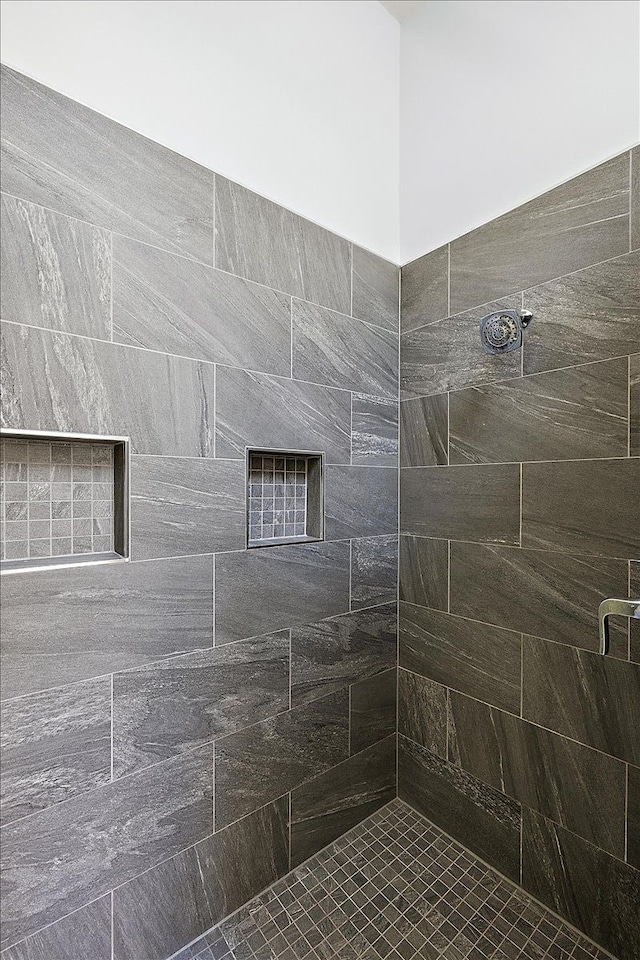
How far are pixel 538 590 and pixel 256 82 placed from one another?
5.14ft

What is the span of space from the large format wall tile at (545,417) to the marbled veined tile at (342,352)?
0.87ft

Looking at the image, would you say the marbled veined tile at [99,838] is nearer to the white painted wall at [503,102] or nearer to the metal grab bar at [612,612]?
the metal grab bar at [612,612]

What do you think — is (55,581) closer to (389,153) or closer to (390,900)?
(390,900)

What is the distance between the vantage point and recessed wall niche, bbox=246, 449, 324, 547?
1386 millimetres

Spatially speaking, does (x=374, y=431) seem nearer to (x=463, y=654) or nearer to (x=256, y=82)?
(x=463, y=654)

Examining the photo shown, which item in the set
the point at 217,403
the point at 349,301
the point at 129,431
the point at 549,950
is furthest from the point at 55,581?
the point at 549,950

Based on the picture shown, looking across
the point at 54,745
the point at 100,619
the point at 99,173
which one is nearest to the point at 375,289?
the point at 99,173

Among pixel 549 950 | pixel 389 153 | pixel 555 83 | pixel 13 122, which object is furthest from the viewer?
pixel 389 153

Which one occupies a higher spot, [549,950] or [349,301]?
[349,301]

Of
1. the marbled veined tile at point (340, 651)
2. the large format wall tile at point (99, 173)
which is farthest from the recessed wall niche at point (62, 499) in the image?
the marbled veined tile at point (340, 651)

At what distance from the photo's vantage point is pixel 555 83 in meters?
1.28

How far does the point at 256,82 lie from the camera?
131cm

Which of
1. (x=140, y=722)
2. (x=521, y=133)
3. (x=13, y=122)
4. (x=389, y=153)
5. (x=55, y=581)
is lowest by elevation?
(x=140, y=722)

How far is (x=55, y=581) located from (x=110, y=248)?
0.72 metres
